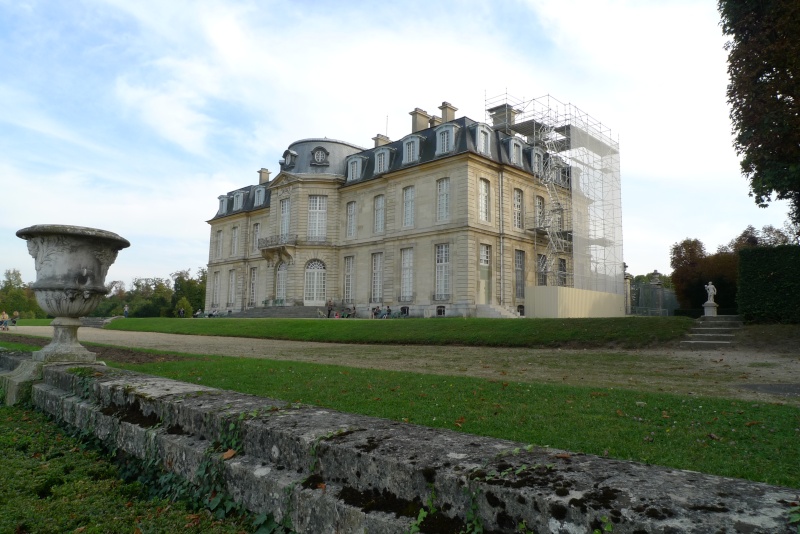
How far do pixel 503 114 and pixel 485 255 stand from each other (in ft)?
35.6

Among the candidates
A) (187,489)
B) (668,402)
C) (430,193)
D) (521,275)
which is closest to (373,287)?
(430,193)

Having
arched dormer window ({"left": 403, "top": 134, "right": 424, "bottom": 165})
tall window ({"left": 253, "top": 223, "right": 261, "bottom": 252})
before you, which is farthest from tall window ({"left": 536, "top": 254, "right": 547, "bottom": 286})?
tall window ({"left": 253, "top": 223, "right": 261, "bottom": 252})

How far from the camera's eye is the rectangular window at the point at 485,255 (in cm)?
2777

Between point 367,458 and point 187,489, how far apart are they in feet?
4.34

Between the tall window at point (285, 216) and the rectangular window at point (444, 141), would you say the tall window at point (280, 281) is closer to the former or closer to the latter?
the tall window at point (285, 216)

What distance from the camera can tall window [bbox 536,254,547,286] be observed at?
3038cm

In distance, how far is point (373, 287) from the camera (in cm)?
3195

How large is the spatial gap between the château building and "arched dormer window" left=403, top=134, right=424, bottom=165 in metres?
0.08

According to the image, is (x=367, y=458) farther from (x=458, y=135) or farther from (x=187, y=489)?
(x=458, y=135)

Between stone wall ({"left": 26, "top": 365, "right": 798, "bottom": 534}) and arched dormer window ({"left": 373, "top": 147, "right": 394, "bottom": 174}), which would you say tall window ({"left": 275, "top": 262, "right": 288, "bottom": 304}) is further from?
stone wall ({"left": 26, "top": 365, "right": 798, "bottom": 534})

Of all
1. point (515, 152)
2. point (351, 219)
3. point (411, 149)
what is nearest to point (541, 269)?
point (515, 152)

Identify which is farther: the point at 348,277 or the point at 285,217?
the point at 285,217

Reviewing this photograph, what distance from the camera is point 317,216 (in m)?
34.2

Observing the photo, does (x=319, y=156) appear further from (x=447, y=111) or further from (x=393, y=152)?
(x=447, y=111)
